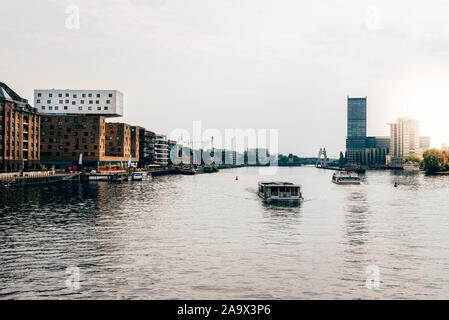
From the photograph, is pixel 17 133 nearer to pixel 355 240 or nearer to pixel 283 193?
pixel 283 193

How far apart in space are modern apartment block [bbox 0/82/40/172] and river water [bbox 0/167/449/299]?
9023 cm

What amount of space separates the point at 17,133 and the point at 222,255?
142861mm

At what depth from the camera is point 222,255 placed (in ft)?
123

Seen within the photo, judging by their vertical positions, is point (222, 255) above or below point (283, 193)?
below

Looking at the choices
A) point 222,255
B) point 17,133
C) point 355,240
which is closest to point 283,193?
point 355,240

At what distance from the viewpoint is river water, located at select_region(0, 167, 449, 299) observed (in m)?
27.5

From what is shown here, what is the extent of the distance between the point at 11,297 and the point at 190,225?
30.4 metres

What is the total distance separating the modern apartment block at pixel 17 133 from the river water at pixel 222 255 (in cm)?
9023

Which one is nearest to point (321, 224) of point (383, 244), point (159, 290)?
point (383, 244)

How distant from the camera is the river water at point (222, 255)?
27531mm

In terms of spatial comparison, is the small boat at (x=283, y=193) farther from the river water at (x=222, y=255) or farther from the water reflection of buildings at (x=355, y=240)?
the river water at (x=222, y=255)

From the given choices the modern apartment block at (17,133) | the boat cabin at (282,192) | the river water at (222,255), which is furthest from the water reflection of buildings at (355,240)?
the modern apartment block at (17,133)

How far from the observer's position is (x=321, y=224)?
186 ft

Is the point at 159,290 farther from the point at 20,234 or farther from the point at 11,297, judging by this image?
the point at 20,234
